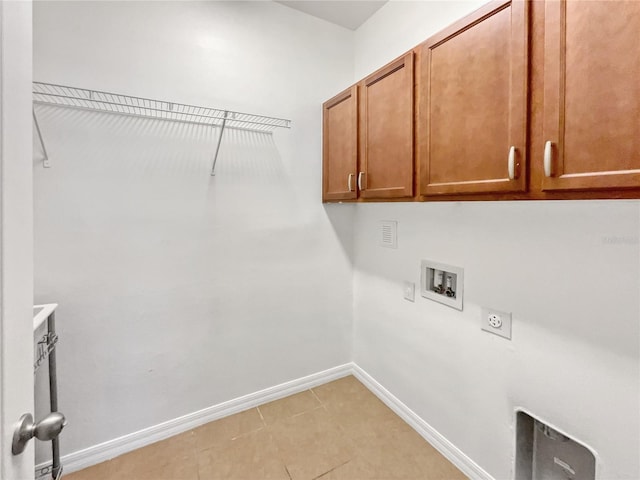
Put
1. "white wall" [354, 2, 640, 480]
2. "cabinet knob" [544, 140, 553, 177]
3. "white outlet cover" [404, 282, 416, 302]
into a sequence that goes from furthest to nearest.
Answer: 1. "white outlet cover" [404, 282, 416, 302]
2. "white wall" [354, 2, 640, 480]
3. "cabinet knob" [544, 140, 553, 177]

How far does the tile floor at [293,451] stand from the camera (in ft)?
5.09

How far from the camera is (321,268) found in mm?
2301

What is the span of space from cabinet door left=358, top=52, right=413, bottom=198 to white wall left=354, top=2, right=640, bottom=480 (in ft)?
1.15

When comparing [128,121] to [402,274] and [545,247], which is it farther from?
[545,247]

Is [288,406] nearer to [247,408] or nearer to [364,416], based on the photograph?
[247,408]

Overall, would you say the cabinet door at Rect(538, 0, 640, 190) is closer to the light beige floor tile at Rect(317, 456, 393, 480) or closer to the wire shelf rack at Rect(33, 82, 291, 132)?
the wire shelf rack at Rect(33, 82, 291, 132)

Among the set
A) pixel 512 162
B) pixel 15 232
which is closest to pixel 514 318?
pixel 512 162

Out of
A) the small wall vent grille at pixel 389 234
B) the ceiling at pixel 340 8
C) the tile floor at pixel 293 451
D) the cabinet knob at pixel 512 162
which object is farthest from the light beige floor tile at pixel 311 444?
the ceiling at pixel 340 8

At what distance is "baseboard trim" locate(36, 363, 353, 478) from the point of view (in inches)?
62.4

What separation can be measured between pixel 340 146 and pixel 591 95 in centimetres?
134

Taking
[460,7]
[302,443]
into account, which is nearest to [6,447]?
[302,443]

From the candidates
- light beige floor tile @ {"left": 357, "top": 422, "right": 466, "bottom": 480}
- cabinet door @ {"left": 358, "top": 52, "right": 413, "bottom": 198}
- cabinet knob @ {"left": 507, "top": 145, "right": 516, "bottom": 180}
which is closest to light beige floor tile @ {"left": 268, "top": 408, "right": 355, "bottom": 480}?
light beige floor tile @ {"left": 357, "top": 422, "right": 466, "bottom": 480}

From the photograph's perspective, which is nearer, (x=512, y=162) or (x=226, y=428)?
(x=512, y=162)

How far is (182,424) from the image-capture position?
6.06 feet
